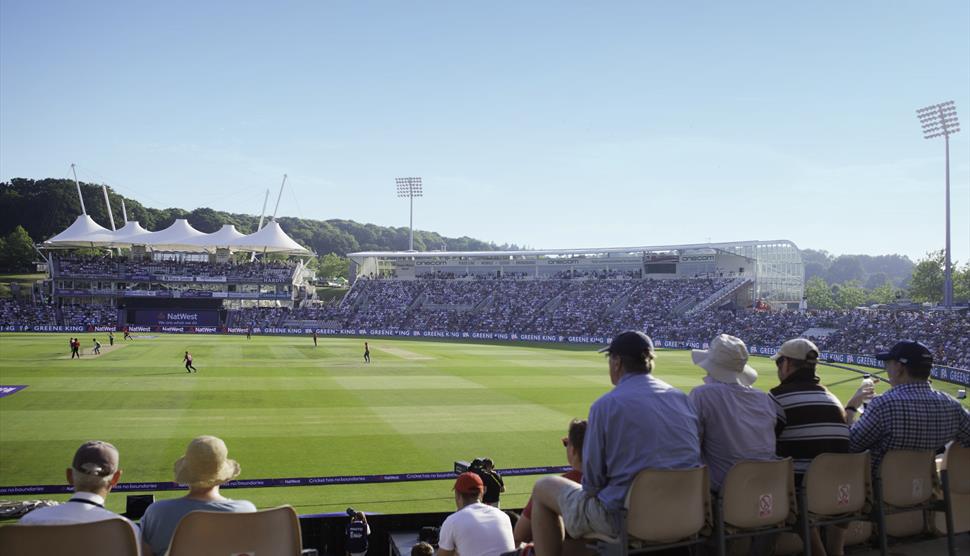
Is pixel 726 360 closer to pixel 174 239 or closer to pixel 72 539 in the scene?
pixel 72 539

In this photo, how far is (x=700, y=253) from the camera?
7938 centimetres

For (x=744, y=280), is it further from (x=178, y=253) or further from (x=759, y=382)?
(x=178, y=253)

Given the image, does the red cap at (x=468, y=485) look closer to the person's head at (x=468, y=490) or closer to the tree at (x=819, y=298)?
the person's head at (x=468, y=490)

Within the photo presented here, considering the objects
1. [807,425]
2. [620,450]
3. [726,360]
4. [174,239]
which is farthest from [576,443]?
[174,239]

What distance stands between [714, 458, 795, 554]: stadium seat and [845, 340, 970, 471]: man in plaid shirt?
1.18 meters

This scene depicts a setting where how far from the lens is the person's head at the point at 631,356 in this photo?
4535 millimetres

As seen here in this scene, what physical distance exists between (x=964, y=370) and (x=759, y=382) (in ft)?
36.8

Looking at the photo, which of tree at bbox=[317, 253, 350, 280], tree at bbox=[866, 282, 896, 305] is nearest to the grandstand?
tree at bbox=[317, 253, 350, 280]

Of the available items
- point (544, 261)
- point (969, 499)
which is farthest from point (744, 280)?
point (969, 499)

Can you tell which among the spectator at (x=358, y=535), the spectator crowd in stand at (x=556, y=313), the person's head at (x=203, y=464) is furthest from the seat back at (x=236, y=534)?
the spectator crowd in stand at (x=556, y=313)

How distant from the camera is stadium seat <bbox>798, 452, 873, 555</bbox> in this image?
5.08 metres

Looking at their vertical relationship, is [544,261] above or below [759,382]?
above

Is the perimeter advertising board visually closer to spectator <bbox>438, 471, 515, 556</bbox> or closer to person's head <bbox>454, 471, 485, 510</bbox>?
person's head <bbox>454, 471, 485, 510</bbox>

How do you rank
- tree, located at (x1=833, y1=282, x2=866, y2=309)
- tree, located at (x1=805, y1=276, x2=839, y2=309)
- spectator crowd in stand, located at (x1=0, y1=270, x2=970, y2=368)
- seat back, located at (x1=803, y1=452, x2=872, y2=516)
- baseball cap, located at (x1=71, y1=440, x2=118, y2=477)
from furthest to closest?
tree, located at (x1=805, y1=276, x2=839, y2=309), tree, located at (x1=833, y1=282, x2=866, y2=309), spectator crowd in stand, located at (x1=0, y1=270, x2=970, y2=368), seat back, located at (x1=803, y1=452, x2=872, y2=516), baseball cap, located at (x1=71, y1=440, x2=118, y2=477)
